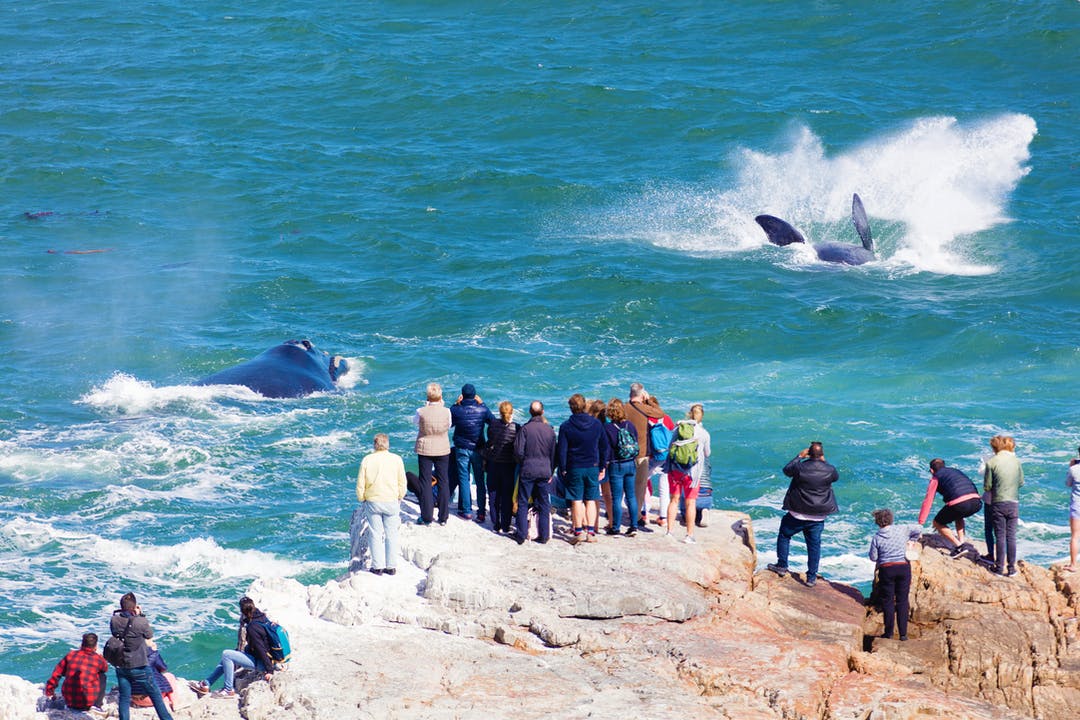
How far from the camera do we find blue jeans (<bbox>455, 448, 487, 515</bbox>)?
17.7 m

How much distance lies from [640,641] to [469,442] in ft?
13.2

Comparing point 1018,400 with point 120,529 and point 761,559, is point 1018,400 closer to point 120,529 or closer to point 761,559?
point 761,559

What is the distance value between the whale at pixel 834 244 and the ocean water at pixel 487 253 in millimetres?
493

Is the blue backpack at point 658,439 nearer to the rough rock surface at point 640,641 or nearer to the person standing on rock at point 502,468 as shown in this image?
the rough rock surface at point 640,641

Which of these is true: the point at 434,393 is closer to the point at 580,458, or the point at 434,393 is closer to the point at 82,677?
the point at 580,458

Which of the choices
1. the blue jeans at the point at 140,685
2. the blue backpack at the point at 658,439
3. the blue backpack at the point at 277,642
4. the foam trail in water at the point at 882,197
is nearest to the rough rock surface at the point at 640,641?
the blue backpack at the point at 277,642

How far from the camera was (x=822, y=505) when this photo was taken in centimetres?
1670

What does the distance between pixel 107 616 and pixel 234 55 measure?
148 ft

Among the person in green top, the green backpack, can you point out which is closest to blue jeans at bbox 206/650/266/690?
the green backpack

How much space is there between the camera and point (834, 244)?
4109 centimetres

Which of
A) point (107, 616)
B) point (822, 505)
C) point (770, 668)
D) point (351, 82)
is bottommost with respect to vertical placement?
point (107, 616)

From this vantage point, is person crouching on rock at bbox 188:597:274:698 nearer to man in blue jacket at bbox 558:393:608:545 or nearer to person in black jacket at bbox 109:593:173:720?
person in black jacket at bbox 109:593:173:720

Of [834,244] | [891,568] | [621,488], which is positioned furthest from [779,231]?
[891,568]

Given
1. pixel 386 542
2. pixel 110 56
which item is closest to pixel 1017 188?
pixel 386 542
